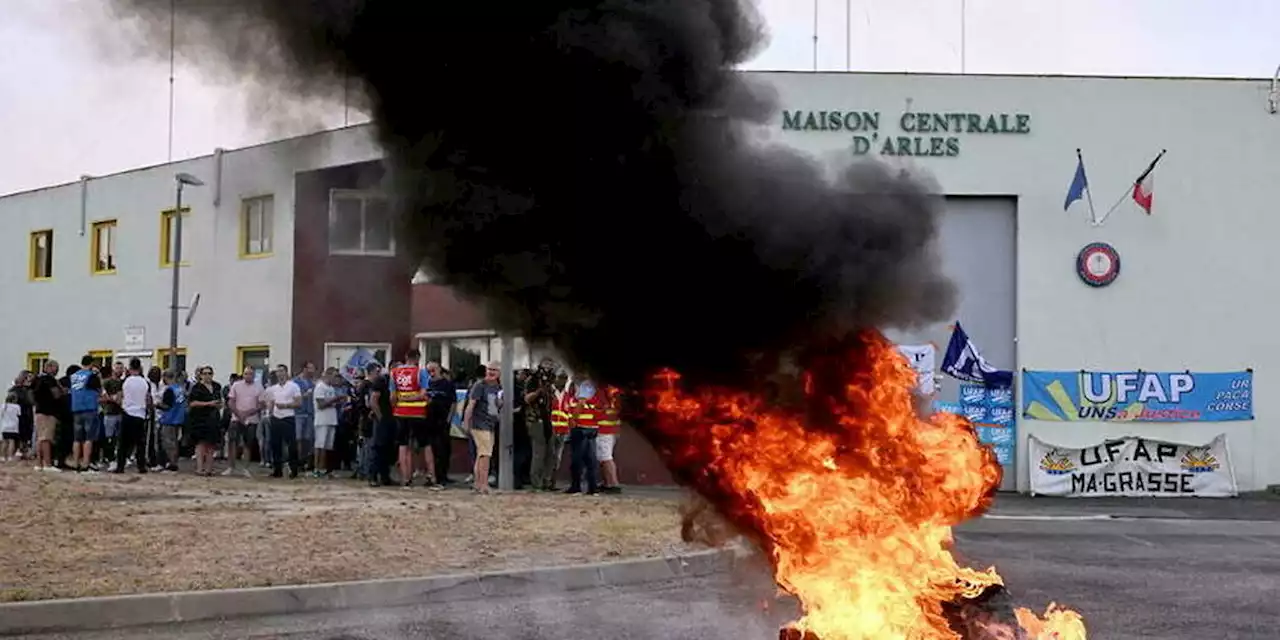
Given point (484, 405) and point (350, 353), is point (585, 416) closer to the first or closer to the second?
point (484, 405)

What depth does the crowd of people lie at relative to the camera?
568 inches

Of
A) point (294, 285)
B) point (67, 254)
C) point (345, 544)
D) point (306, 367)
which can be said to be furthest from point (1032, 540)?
point (67, 254)

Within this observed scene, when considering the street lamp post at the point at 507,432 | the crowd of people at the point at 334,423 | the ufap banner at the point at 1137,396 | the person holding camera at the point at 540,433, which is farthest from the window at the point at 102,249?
the ufap banner at the point at 1137,396

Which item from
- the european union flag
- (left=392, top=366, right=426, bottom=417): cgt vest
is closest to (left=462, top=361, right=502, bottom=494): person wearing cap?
(left=392, top=366, right=426, bottom=417): cgt vest

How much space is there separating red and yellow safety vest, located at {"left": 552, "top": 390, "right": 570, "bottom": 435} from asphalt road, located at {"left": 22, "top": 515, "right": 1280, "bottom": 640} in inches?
204

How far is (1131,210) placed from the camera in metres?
17.2

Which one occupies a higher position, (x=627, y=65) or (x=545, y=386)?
(x=627, y=65)

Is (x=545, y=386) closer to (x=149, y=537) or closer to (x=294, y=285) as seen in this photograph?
(x=294, y=285)

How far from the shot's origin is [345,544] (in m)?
9.80

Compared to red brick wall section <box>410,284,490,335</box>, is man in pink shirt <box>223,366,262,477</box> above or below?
below

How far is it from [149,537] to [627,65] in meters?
6.60

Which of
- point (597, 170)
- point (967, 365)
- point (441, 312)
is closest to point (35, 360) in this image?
point (967, 365)

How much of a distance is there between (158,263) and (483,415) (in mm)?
8195

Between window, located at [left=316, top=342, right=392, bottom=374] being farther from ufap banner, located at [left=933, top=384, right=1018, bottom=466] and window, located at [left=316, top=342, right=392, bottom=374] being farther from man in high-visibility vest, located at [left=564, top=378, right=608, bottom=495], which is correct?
ufap banner, located at [left=933, top=384, right=1018, bottom=466]
